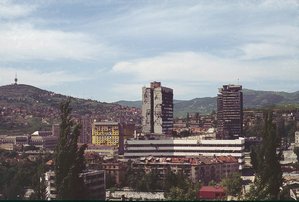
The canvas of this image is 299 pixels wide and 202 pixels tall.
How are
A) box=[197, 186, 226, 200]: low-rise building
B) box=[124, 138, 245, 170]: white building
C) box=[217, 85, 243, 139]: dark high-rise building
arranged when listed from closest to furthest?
box=[197, 186, 226, 200]: low-rise building
box=[124, 138, 245, 170]: white building
box=[217, 85, 243, 139]: dark high-rise building

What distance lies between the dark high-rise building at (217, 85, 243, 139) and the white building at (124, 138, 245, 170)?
128ft

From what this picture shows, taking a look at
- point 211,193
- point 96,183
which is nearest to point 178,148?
point 96,183

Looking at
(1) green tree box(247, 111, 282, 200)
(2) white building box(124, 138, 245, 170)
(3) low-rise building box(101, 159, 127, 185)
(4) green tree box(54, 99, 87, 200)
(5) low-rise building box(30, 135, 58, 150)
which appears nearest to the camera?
(4) green tree box(54, 99, 87, 200)

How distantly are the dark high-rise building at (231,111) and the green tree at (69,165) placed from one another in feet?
308

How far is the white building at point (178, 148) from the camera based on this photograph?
85.2 meters

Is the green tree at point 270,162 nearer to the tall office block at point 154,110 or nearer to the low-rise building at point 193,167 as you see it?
the low-rise building at point 193,167

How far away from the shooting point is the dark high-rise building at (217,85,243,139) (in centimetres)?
12719

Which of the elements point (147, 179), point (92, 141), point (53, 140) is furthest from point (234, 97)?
point (147, 179)

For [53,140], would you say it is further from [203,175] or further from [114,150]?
[203,175]

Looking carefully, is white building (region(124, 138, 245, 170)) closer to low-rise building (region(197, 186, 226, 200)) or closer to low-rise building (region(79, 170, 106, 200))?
low-rise building (region(79, 170, 106, 200))

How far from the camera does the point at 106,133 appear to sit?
127500 millimetres

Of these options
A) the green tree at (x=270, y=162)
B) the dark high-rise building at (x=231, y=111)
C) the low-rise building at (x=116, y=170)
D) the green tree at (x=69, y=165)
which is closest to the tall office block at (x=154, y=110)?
the dark high-rise building at (x=231, y=111)

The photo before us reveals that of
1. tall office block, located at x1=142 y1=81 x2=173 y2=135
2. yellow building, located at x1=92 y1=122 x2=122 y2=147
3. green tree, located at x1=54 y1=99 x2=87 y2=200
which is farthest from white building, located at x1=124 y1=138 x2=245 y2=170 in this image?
green tree, located at x1=54 y1=99 x2=87 y2=200

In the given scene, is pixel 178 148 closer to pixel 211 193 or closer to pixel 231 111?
pixel 211 193
